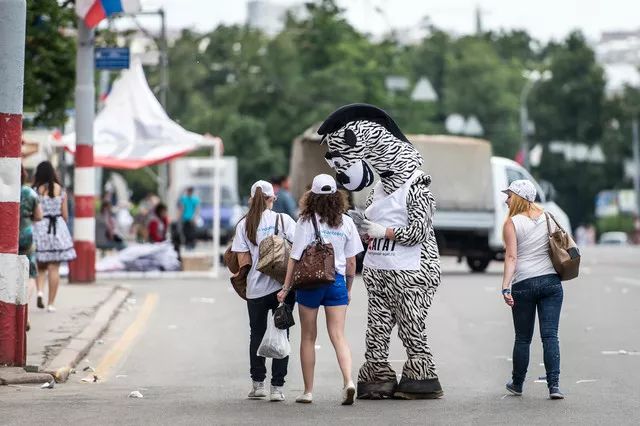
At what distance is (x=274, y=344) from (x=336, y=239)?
830 millimetres

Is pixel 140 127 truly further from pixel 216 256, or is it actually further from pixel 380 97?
pixel 380 97

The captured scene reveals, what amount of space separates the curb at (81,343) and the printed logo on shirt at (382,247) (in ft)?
9.25

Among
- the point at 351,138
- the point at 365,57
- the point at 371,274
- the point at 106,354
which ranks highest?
the point at 365,57

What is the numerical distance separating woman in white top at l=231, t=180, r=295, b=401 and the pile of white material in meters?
18.7

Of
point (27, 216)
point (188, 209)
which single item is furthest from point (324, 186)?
point (188, 209)

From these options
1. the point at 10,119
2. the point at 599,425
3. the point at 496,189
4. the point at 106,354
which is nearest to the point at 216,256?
the point at 496,189

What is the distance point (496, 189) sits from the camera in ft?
106

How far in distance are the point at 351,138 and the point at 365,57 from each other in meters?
76.8

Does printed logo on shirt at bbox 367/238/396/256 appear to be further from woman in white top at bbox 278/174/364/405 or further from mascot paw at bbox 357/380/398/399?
mascot paw at bbox 357/380/398/399

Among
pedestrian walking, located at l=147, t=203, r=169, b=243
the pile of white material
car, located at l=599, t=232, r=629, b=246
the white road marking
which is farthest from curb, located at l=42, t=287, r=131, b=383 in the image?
car, located at l=599, t=232, r=629, b=246

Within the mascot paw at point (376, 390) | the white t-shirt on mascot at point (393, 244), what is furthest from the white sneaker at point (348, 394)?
the white t-shirt on mascot at point (393, 244)

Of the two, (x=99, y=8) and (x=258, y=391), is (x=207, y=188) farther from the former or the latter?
(x=258, y=391)

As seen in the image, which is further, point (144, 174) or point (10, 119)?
point (144, 174)

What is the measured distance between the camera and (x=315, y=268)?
1166 cm
